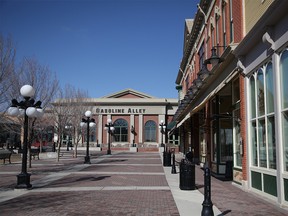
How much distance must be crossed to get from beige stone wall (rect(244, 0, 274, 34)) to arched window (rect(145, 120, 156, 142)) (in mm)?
45211

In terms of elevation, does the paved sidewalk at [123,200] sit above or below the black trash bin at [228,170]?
below

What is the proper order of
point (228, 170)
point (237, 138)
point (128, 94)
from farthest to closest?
point (128, 94) → point (228, 170) → point (237, 138)

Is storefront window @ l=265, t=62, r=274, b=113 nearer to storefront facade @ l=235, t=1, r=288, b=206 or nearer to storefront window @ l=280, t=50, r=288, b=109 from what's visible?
storefront facade @ l=235, t=1, r=288, b=206

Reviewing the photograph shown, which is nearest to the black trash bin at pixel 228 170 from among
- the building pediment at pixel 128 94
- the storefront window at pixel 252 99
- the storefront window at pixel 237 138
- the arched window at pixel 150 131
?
the storefront window at pixel 237 138

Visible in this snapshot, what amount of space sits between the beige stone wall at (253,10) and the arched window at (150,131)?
45211 millimetres

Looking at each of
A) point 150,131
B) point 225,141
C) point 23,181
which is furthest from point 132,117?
point 23,181

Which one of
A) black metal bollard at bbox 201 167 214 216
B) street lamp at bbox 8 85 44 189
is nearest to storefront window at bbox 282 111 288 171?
black metal bollard at bbox 201 167 214 216

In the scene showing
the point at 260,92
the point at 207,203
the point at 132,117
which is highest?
the point at 132,117

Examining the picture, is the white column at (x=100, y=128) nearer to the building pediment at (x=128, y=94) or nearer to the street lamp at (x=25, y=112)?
the building pediment at (x=128, y=94)

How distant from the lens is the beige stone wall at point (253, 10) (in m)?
9.61

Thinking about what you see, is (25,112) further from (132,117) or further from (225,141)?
(132,117)

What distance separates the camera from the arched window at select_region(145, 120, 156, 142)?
55.9 meters

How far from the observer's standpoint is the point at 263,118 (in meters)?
9.82

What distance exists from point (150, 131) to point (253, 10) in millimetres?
46214
